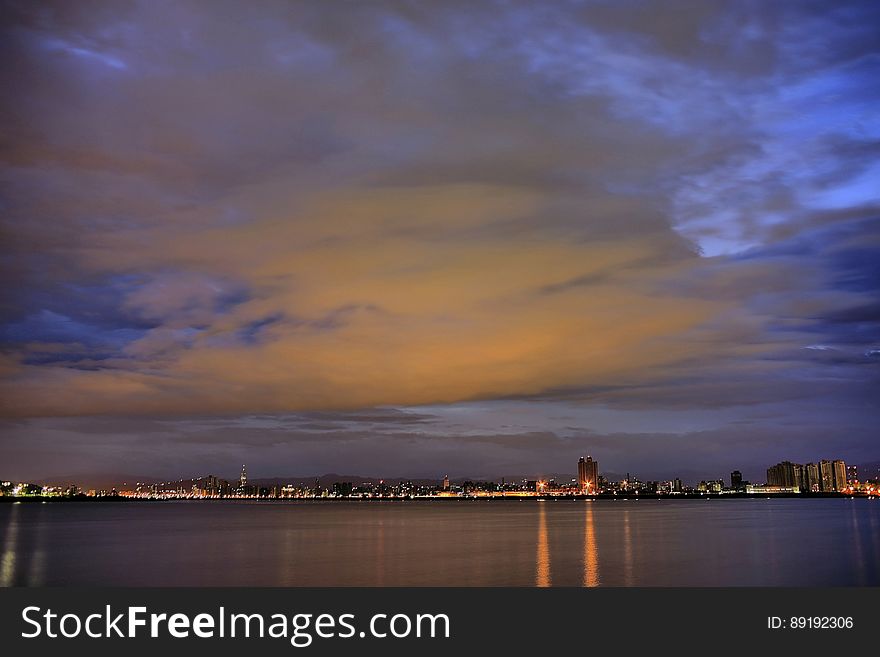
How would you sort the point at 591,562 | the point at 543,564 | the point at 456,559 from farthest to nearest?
1. the point at 456,559
2. the point at 591,562
3. the point at 543,564

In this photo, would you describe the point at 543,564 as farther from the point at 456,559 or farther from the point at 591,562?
the point at 456,559

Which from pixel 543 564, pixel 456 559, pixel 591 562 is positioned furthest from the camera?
pixel 456 559

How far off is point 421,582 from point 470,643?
21277 millimetres

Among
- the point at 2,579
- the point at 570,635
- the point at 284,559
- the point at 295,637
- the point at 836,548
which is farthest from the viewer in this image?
the point at 836,548

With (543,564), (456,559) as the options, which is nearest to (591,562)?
(543,564)

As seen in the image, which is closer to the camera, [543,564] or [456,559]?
[543,564]

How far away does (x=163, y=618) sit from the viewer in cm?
2392

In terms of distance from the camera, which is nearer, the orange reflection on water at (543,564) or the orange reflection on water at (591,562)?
the orange reflection on water at (543,564)

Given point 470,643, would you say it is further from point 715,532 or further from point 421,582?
point 715,532

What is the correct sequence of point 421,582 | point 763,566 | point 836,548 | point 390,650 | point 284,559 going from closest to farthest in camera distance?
point 390,650, point 421,582, point 763,566, point 284,559, point 836,548

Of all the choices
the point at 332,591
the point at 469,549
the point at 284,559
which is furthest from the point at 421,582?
the point at 469,549

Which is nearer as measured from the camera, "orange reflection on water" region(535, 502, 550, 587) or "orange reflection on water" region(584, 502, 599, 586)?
"orange reflection on water" region(535, 502, 550, 587)

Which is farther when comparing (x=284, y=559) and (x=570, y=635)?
(x=284, y=559)

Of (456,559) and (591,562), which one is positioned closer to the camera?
(591,562)
